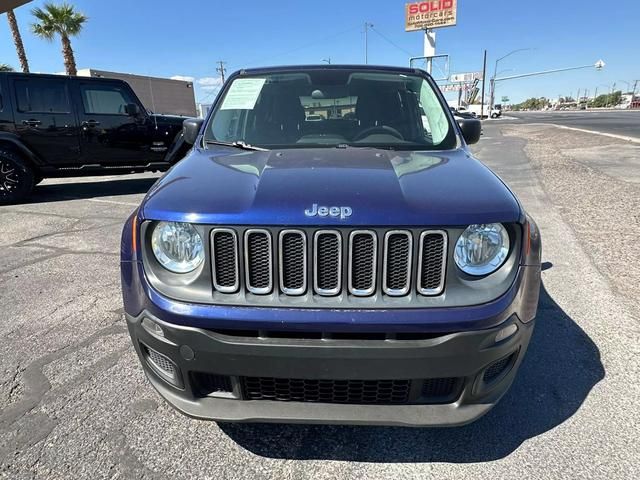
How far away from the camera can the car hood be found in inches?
66.8

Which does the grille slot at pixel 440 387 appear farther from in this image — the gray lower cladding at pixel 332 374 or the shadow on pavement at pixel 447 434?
the shadow on pavement at pixel 447 434

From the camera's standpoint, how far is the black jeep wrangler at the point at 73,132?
755 centimetres

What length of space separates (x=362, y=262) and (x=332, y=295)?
0.17 metres

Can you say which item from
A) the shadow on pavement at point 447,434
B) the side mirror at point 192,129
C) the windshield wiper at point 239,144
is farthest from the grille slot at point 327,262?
the side mirror at point 192,129

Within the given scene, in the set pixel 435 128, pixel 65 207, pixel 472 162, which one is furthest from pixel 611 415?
pixel 65 207

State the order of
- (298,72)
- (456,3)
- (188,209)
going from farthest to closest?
(456,3)
(298,72)
(188,209)

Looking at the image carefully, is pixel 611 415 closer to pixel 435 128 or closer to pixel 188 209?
pixel 435 128

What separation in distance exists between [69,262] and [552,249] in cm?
521

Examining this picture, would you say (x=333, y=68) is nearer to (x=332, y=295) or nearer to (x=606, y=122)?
(x=332, y=295)

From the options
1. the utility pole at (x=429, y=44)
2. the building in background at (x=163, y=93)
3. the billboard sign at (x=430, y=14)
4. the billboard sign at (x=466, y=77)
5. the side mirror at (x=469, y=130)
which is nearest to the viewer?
the side mirror at (x=469, y=130)

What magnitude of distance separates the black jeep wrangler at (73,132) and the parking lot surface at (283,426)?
13.5 feet

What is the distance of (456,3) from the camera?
162 feet

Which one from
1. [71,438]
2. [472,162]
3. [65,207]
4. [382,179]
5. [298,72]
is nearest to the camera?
[382,179]

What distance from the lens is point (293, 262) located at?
174 cm
